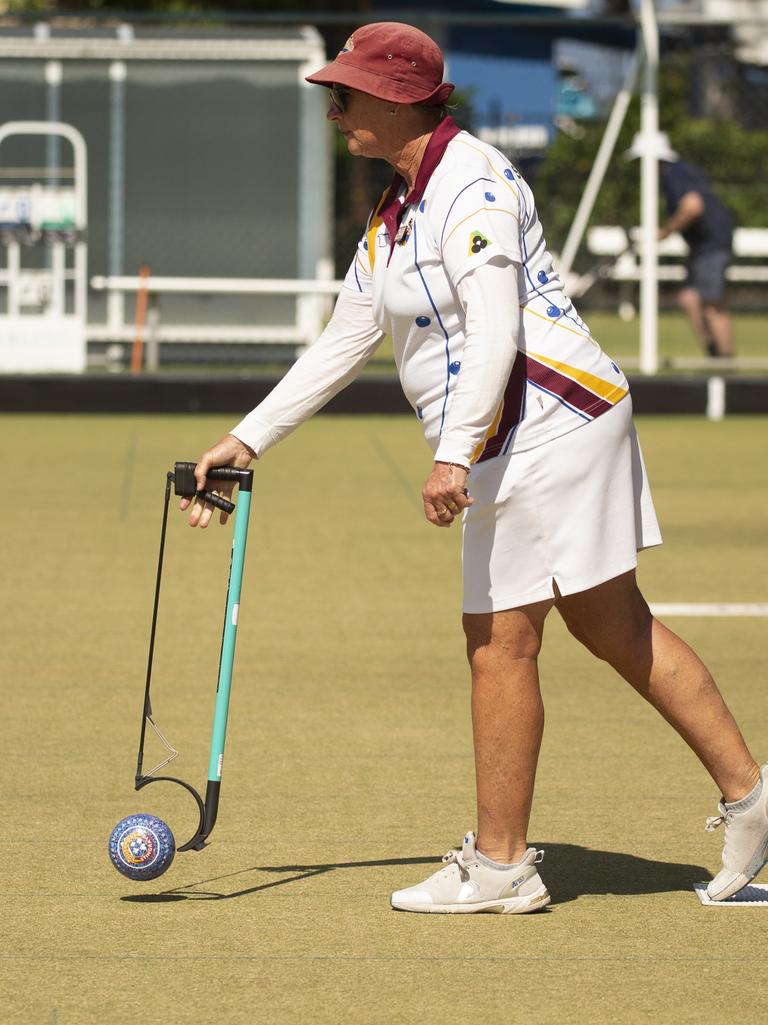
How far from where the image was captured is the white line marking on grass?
7387 millimetres

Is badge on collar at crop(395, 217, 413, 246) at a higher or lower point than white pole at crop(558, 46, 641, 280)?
lower

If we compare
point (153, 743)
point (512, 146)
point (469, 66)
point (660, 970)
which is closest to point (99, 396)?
point (512, 146)

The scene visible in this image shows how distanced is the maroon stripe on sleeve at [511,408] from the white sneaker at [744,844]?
0.90m

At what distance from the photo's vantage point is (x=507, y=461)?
3965 millimetres

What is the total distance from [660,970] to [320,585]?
14.1ft

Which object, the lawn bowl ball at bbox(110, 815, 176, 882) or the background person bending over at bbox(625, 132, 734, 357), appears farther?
the background person bending over at bbox(625, 132, 734, 357)

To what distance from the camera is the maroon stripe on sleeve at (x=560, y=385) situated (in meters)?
3.97

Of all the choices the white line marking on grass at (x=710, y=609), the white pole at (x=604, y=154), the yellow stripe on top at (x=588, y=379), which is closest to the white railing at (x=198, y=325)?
the white pole at (x=604, y=154)

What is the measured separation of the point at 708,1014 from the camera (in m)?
3.50

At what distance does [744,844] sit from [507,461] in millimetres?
939

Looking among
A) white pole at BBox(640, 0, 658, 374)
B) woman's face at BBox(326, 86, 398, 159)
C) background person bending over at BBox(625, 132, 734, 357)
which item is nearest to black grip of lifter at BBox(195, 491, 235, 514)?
woman's face at BBox(326, 86, 398, 159)

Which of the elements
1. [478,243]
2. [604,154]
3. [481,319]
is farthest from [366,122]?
[604,154]

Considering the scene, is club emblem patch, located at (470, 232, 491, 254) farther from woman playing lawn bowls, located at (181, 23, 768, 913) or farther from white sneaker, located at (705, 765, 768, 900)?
white sneaker, located at (705, 765, 768, 900)

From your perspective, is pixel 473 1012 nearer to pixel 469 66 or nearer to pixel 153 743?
pixel 153 743
